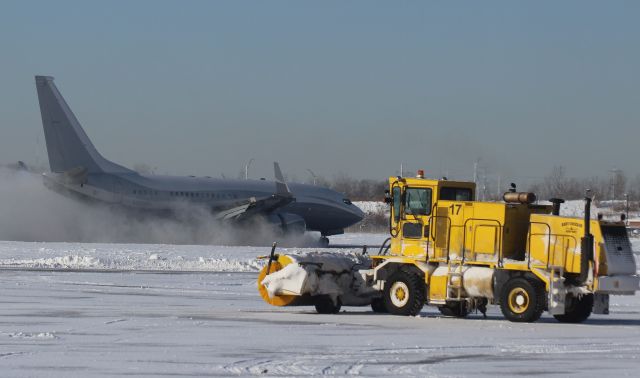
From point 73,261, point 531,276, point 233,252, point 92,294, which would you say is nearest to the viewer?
point 531,276

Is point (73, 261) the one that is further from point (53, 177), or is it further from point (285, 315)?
point (285, 315)

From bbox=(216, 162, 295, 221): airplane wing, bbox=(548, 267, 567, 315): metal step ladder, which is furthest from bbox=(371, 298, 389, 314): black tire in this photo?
bbox=(216, 162, 295, 221): airplane wing

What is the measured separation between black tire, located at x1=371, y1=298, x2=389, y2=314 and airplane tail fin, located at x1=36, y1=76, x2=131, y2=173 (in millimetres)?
34610

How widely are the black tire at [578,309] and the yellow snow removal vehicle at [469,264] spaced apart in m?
0.02

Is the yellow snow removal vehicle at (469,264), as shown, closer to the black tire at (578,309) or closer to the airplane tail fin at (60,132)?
the black tire at (578,309)

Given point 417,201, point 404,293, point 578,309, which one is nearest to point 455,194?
point 417,201

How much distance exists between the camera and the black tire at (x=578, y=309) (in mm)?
21391

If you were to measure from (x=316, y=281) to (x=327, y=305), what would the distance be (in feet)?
2.46

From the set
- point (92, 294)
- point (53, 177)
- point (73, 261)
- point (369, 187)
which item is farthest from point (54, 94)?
point (369, 187)

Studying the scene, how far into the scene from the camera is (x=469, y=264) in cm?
2167

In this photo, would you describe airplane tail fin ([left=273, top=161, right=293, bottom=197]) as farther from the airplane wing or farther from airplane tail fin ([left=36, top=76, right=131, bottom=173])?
airplane tail fin ([left=36, top=76, right=131, bottom=173])

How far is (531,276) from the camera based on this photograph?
68.6ft

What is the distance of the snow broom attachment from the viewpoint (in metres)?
22.5

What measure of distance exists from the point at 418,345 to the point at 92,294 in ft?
39.1
